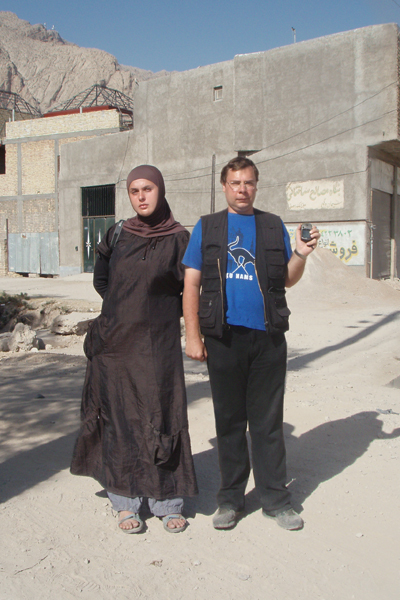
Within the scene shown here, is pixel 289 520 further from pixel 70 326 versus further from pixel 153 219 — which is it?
pixel 70 326

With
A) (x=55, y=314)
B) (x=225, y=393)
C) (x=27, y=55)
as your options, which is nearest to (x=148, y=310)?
(x=225, y=393)

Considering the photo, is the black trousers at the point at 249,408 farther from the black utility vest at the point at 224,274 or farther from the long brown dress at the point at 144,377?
the long brown dress at the point at 144,377

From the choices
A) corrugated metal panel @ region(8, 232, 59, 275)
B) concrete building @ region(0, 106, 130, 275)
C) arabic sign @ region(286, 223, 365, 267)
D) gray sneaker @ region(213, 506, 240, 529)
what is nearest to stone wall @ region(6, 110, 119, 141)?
concrete building @ region(0, 106, 130, 275)

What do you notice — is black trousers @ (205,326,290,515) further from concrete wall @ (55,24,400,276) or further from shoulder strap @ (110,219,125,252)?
concrete wall @ (55,24,400,276)

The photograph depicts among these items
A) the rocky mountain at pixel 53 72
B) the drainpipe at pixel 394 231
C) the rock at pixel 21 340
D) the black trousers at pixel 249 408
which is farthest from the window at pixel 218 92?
the rocky mountain at pixel 53 72

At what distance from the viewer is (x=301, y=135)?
70.5ft

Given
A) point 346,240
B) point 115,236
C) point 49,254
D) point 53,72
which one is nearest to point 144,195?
point 115,236

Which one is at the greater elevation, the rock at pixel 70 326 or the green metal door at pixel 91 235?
the green metal door at pixel 91 235

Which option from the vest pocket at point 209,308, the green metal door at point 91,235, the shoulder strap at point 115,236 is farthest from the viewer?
the green metal door at point 91,235

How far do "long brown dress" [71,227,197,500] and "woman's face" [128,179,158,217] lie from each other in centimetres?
16

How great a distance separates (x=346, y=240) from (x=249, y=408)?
18664 millimetres

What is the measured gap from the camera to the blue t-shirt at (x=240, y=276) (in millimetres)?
2738

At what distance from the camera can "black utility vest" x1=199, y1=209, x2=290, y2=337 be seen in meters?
2.72

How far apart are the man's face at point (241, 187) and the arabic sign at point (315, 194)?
18.7 metres
